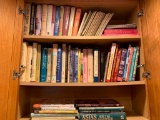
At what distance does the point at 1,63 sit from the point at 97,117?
0.62 m

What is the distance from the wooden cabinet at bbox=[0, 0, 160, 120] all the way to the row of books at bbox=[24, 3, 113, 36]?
5 centimetres

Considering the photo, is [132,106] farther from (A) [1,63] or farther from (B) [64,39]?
(A) [1,63]

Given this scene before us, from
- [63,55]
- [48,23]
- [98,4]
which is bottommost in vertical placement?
[63,55]

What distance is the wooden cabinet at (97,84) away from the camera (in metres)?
0.88

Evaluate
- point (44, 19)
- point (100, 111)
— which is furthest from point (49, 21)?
point (100, 111)

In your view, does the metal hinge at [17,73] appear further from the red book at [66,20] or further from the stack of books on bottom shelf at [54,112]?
the red book at [66,20]

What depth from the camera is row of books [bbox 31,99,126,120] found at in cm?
91

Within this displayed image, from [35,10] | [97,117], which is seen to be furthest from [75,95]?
[35,10]

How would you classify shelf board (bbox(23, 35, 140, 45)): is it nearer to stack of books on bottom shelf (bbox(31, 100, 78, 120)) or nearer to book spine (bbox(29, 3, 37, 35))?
book spine (bbox(29, 3, 37, 35))

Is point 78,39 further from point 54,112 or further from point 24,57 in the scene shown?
point 54,112

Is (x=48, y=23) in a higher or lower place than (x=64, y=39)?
higher

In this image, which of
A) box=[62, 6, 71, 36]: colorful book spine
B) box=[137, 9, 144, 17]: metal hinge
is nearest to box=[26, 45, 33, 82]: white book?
box=[62, 6, 71, 36]: colorful book spine

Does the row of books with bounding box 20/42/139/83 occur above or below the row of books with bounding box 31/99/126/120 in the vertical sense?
above

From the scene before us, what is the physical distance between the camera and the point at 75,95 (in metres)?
1.22
